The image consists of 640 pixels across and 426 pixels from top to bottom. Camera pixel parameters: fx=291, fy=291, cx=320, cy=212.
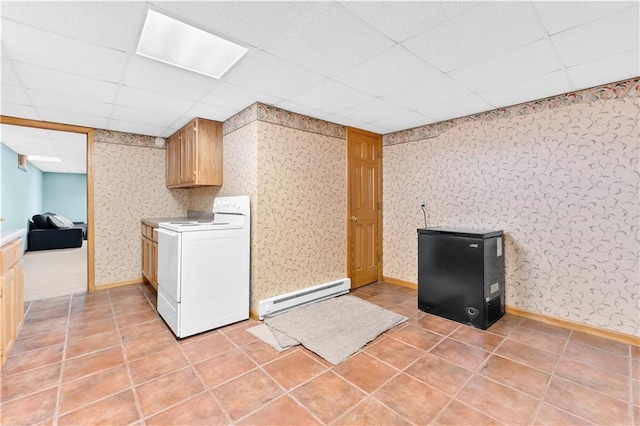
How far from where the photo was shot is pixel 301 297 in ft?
10.9

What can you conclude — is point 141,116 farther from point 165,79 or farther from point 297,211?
point 297,211

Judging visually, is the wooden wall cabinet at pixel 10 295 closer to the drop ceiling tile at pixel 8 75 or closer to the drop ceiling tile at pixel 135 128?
the drop ceiling tile at pixel 8 75

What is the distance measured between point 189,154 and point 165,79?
54.7 inches

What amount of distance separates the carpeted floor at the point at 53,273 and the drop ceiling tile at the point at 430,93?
15.4 ft

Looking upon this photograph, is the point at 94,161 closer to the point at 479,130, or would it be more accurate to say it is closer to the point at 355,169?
the point at 355,169

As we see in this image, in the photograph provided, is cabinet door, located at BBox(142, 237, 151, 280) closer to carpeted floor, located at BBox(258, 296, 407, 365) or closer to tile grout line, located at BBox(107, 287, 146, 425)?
tile grout line, located at BBox(107, 287, 146, 425)

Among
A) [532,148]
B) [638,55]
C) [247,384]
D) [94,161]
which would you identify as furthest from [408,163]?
[94,161]

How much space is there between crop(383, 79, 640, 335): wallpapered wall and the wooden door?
82 centimetres

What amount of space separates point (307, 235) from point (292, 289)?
2.10ft

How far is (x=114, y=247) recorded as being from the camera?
4.18 meters

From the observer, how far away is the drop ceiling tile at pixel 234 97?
103 inches

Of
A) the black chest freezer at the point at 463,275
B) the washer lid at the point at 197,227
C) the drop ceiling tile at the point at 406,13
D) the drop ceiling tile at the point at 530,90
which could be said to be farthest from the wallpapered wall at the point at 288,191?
the drop ceiling tile at the point at 530,90

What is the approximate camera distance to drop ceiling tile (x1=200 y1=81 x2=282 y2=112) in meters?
2.62

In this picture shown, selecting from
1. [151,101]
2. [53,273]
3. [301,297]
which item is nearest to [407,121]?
[301,297]
